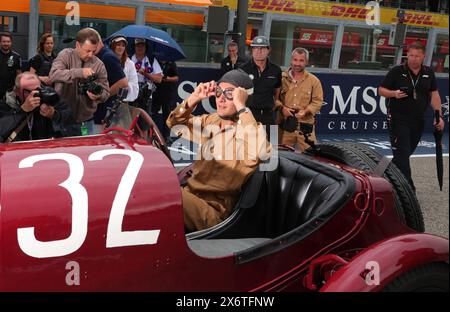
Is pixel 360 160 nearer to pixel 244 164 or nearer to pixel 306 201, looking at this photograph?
pixel 306 201

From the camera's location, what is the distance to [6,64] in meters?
7.59

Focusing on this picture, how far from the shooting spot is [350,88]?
446 inches

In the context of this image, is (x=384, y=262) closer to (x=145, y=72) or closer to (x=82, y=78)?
(x=82, y=78)

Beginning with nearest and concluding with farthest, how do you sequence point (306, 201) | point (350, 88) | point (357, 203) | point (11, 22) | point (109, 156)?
point (109, 156)
point (357, 203)
point (306, 201)
point (11, 22)
point (350, 88)

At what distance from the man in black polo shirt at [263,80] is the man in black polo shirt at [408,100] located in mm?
1131

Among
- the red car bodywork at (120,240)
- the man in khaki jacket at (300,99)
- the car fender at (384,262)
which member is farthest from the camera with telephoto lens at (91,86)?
the car fender at (384,262)

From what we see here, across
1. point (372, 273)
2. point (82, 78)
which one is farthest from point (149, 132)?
point (82, 78)

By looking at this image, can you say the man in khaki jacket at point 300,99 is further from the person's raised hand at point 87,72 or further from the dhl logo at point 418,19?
the dhl logo at point 418,19

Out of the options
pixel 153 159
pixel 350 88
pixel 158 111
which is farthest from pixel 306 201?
pixel 350 88

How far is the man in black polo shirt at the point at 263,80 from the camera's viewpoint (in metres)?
6.27

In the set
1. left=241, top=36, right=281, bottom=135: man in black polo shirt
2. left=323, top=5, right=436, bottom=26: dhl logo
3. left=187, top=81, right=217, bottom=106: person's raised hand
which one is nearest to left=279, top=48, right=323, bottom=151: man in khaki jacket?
left=241, top=36, right=281, bottom=135: man in black polo shirt

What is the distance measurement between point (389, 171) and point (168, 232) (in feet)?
4.96

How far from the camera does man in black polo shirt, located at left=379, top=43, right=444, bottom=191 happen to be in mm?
5852
